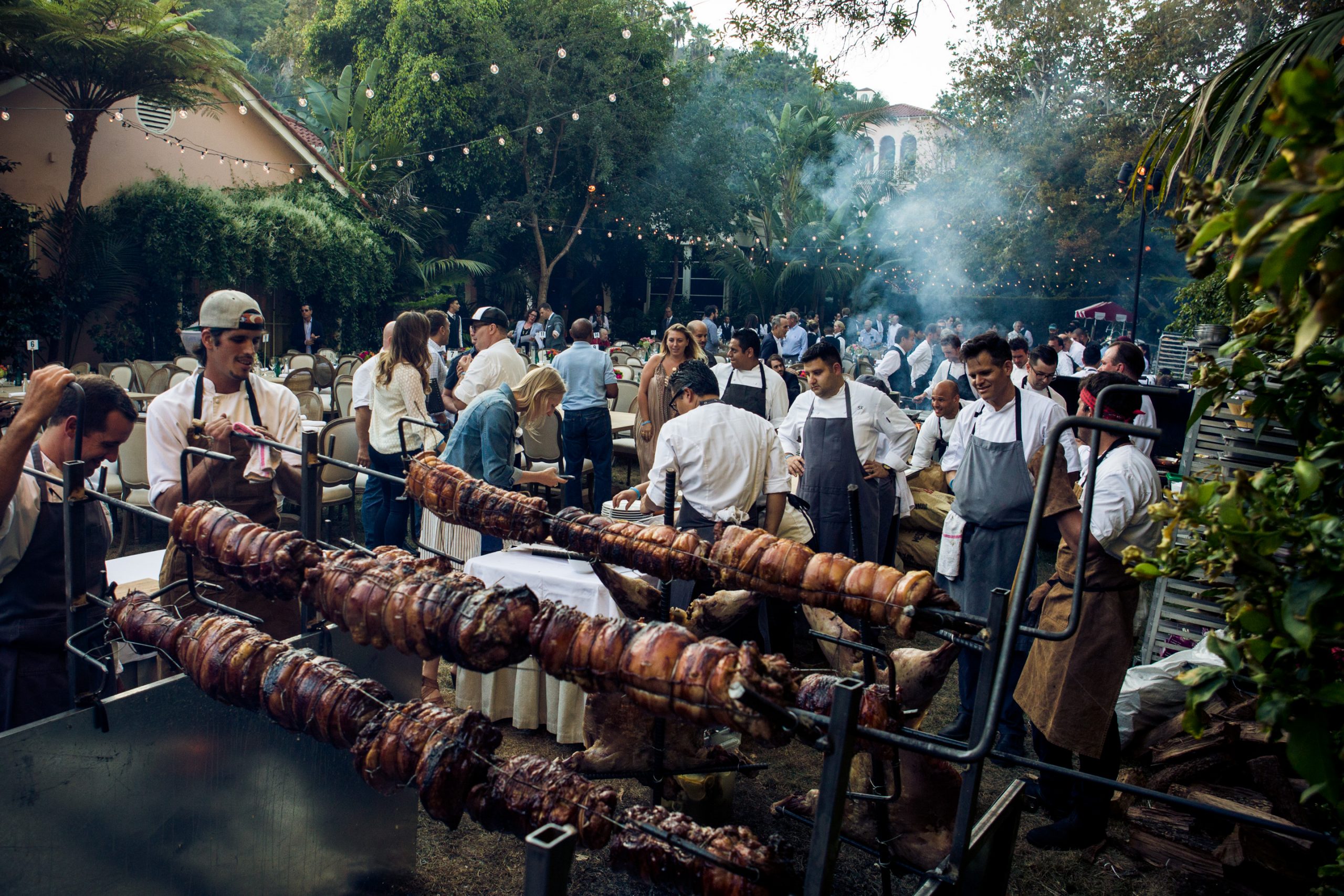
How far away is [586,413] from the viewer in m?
8.21

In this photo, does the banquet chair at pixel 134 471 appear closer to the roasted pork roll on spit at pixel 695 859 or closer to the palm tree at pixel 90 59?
the roasted pork roll on spit at pixel 695 859

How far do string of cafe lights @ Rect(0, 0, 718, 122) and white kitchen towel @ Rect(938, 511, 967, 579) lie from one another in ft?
34.7

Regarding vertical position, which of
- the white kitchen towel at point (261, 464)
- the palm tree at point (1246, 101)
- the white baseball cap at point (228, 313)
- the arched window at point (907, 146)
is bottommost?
the white kitchen towel at point (261, 464)

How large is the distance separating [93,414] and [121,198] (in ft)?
54.5

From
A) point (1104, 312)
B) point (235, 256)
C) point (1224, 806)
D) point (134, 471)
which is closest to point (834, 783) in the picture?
point (1224, 806)

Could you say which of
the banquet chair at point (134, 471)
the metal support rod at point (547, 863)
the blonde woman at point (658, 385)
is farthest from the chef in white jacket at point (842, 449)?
the banquet chair at point (134, 471)

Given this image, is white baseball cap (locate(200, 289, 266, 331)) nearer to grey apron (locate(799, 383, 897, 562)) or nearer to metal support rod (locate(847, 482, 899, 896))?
Result: metal support rod (locate(847, 482, 899, 896))

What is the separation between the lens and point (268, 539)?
269 centimetres

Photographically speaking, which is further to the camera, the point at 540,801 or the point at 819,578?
the point at 819,578

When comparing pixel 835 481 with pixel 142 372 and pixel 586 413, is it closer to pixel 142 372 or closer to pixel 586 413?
pixel 586 413

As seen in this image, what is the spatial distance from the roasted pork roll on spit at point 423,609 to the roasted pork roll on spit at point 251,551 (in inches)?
3.2

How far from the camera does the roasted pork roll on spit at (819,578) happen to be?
2.20 m

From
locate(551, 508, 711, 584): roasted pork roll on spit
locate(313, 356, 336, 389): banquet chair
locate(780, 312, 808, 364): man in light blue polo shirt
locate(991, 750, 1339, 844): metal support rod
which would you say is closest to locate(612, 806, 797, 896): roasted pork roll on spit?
locate(991, 750, 1339, 844): metal support rod

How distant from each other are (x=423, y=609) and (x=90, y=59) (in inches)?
693
